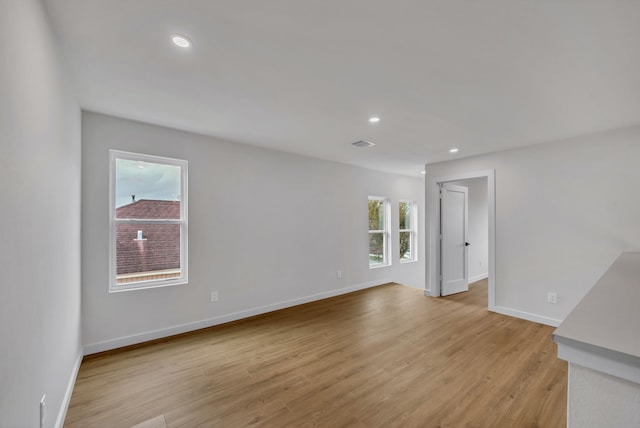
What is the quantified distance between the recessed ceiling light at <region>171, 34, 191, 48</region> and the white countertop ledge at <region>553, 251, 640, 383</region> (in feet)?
7.44

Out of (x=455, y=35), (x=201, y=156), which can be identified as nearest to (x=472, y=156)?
(x=455, y=35)

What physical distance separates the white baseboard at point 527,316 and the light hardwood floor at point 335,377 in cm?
16

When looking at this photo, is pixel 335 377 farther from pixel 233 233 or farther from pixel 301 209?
pixel 301 209

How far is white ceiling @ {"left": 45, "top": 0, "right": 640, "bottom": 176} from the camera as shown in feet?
4.74

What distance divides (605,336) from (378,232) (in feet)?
16.9

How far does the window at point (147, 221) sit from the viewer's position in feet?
9.73

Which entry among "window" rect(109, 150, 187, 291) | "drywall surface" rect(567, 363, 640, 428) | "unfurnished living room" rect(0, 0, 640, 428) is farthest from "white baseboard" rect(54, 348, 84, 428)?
"drywall surface" rect(567, 363, 640, 428)

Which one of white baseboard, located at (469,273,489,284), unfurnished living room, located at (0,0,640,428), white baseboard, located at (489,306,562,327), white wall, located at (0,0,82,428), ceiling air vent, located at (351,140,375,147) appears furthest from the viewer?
white baseboard, located at (469,273,489,284)

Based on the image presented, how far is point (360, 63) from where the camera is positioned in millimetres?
1892

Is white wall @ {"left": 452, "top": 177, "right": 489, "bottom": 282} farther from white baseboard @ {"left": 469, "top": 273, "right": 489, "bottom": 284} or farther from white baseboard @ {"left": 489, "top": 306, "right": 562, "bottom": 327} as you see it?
white baseboard @ {"left": 489, "top": 306, "right": 562, "bottom": 327}

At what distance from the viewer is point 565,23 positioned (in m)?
1.49

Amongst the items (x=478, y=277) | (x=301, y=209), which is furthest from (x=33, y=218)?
(x=478, y=277)

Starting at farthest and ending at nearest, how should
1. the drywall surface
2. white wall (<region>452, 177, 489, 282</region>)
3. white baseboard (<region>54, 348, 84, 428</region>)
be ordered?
1. white wall (<region>452, 177, 489, 282</region>)
2. white baseboard (<region>54, 348, 84, 428</region>)
3. the drywall surface

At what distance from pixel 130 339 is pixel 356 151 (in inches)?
152
